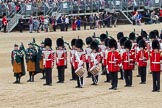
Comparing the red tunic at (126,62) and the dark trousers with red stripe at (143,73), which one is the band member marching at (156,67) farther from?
the dark trousers with red stripe at (143,73)

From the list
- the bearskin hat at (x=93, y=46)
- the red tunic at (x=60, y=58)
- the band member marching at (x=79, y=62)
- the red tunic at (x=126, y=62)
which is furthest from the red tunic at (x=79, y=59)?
the red tunic at (x=126, y=62)

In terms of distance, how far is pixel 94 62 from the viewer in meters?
19.5

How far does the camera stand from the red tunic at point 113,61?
18.3 metres

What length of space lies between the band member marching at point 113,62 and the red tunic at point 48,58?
2033 mm

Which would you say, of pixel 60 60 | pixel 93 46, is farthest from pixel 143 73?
pixel 60 60

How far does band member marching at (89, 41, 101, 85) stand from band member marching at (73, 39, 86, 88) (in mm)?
482

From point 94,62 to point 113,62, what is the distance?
128 cm

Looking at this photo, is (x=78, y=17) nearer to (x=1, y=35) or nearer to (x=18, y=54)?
(x=1, y=35)

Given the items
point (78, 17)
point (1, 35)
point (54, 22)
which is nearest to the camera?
Result: point (1, 35)

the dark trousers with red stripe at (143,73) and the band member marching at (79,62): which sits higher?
the band member marching at (79,62)

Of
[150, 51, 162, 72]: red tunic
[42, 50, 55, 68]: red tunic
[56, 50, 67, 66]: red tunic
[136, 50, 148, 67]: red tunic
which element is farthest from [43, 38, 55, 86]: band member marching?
[150, 51, 162, 72]: red tunic

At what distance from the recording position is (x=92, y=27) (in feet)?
139

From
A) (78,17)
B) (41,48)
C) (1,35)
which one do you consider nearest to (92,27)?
(78,17)

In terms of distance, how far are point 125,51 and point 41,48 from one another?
123 inches
